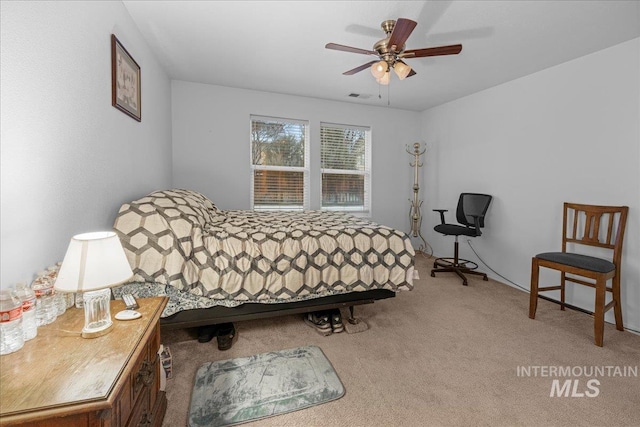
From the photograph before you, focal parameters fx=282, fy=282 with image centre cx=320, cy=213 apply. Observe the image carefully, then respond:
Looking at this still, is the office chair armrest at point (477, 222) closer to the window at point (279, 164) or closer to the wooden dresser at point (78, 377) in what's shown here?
the window at point (279, 164)

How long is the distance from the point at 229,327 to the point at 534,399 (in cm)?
193

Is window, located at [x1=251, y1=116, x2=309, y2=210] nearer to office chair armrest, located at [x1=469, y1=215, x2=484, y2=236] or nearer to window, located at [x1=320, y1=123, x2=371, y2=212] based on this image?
window, located at [x1=320, y1=123, x2=371, y2=212]

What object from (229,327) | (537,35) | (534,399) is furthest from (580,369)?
(537,35)

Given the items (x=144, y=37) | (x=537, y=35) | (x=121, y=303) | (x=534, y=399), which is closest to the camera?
(x=121, y=303)

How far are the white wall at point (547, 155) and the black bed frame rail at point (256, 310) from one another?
79.6 inches

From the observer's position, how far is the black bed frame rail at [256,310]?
6.13ft

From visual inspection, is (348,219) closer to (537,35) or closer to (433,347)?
(433,347)

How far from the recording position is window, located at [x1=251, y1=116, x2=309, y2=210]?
4.00 m

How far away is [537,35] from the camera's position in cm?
235

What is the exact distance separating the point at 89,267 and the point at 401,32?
6.91 feet

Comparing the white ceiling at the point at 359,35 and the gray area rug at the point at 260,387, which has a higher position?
the white ceiling at the point at 359,35
